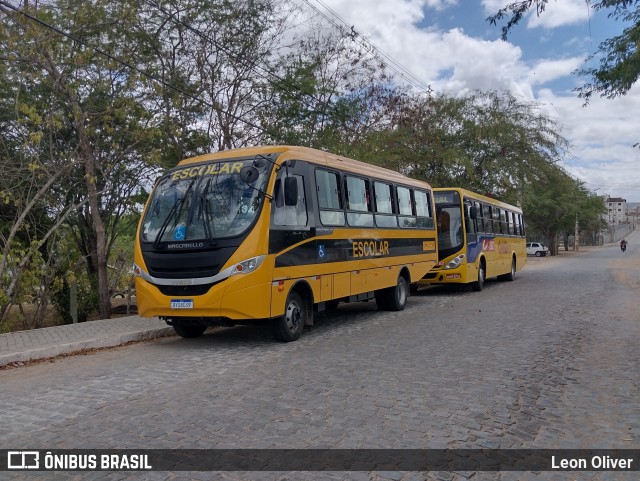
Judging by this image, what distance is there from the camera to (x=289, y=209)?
923 cm

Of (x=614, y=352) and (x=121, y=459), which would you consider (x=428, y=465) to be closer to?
(x=121, y=459)

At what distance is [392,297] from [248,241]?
235 inches

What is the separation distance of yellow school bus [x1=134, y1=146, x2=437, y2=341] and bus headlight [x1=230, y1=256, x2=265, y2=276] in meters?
0.01

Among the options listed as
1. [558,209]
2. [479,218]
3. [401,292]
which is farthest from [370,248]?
[558,209]

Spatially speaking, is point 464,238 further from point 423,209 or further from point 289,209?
point 289,209

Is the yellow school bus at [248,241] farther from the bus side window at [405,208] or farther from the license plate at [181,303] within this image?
the bus side window at [405,208]

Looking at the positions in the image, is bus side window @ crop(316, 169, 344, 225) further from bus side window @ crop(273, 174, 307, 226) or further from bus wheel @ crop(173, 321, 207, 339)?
bus wheel @ crop(173, 321, 207, 339)

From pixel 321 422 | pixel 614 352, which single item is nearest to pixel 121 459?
pixel 321 422

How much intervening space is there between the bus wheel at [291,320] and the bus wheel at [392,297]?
13.0 feet

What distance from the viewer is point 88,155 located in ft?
43.1

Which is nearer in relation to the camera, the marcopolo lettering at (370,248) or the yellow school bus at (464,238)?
the marcopolo lettering at (370,248)

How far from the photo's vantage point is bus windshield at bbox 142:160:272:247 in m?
8.65

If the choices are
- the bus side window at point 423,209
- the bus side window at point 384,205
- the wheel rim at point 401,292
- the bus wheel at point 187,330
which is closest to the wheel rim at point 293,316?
the bus wheel at point 187,330

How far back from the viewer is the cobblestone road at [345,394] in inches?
187
